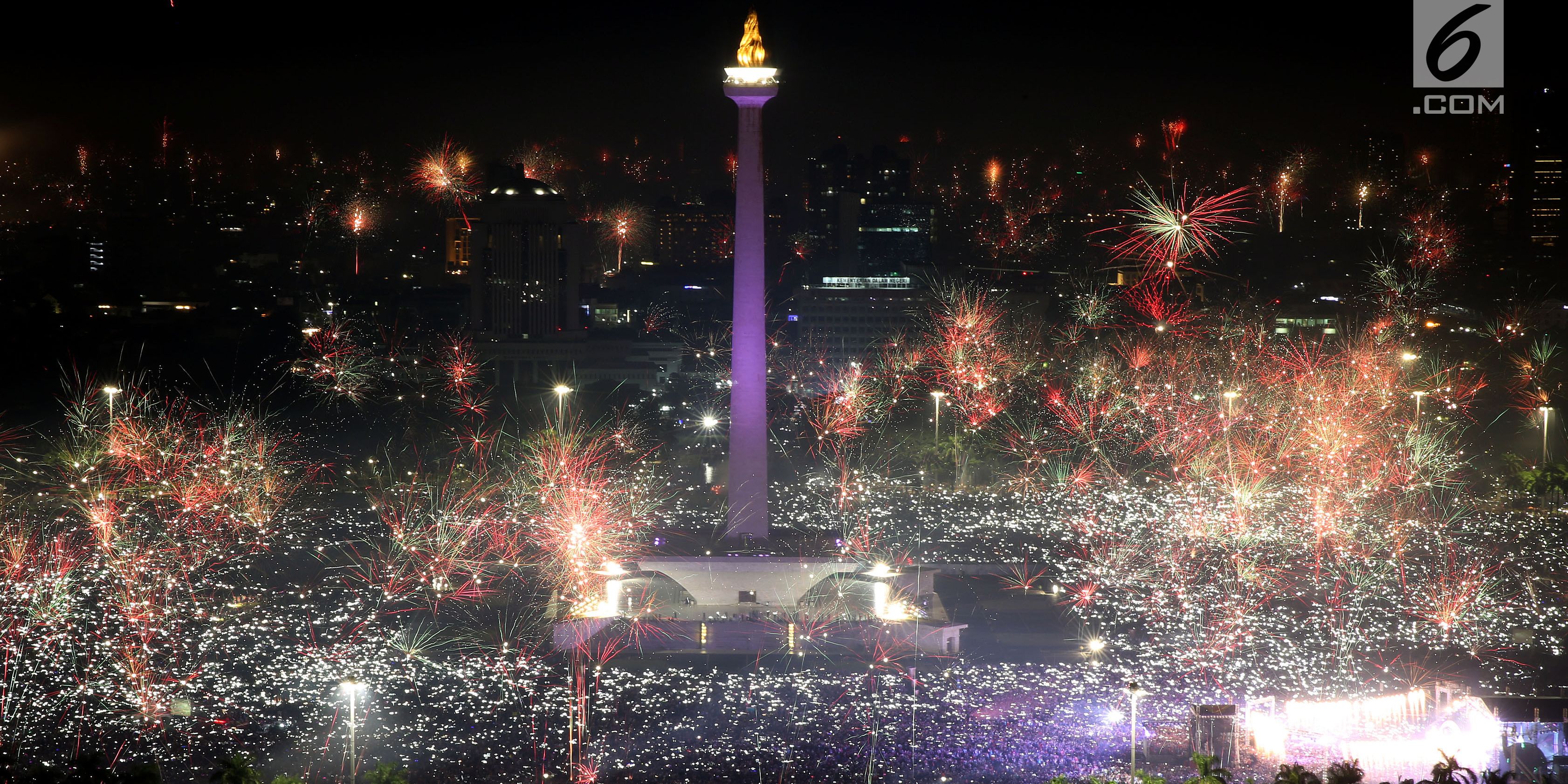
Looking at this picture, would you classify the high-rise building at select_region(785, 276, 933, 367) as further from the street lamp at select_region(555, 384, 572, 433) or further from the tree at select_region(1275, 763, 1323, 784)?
the tree at select_region(1275, 763, 1323, 784)

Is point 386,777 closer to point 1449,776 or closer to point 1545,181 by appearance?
point 1449,776

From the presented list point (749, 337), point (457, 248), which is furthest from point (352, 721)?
point (457, 248)

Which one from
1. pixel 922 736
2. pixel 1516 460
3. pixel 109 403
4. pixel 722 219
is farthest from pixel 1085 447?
pixel 722 219

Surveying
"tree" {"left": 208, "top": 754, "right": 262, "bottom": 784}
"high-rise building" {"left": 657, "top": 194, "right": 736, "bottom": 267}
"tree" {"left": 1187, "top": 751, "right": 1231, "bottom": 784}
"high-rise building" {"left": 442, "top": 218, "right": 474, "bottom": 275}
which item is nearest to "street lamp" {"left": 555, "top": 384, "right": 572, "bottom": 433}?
"tree" {"left": 208, "top": 754, "right": 262, "bottom": 784}

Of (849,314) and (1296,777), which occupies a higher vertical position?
(849,314)

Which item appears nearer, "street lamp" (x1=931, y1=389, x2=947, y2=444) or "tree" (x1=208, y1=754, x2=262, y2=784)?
"tree" (x1=208, y1=754, x2=262, y2=784)

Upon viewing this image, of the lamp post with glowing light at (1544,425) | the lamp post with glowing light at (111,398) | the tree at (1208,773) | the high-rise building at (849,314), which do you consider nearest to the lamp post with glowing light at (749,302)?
the tree at (1208,773)
